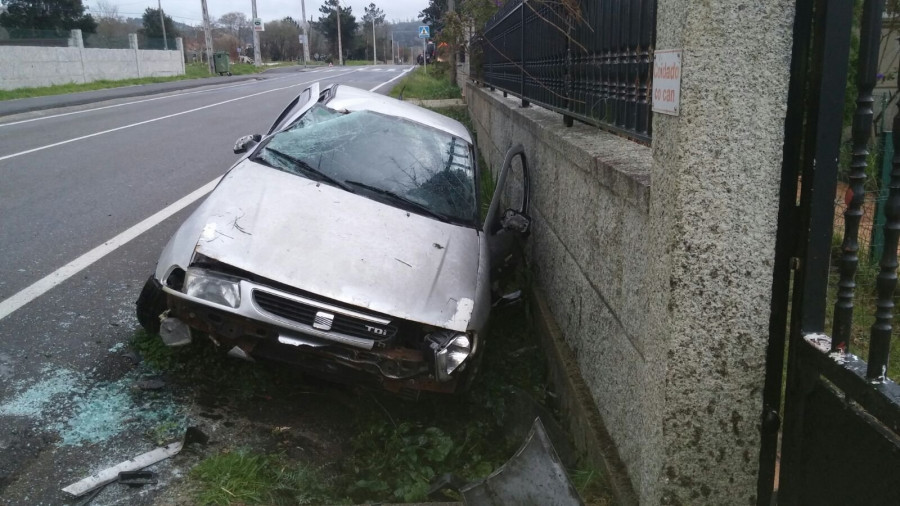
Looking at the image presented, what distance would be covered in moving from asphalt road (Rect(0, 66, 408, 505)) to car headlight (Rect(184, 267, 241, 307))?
0.74 metres

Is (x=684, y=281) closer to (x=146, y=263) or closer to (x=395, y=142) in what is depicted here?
(x=395, y=142)

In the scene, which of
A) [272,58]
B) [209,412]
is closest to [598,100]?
[209,412]

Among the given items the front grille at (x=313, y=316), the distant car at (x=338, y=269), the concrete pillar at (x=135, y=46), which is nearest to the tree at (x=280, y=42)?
the concrete pillar at (x=135, y=46)

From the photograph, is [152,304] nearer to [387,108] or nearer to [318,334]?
[318,334]

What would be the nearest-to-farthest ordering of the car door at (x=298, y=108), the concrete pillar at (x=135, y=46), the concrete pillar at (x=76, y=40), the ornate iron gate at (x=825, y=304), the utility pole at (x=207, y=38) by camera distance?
the ornate iron gate at (x=825, y=304) → the car door at (x=298, y=108) → the concrete pillar at (x=76, y=40) → the concrete pillar at (x=135, y=46) → the utility pole at (x=207, y=38)

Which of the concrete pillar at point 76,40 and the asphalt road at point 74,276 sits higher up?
the concrete pillar at point 76,40

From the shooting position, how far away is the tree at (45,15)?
46.9 metres

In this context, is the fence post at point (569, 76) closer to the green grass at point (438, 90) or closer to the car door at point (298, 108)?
the car door at point (298, 108)

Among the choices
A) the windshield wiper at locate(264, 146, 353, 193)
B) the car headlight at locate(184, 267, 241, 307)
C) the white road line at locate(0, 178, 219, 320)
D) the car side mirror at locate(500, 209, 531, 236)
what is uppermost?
the windshield wiper at locate(264, 146, 353, 193)

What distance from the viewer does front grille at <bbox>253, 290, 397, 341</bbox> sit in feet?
11.7

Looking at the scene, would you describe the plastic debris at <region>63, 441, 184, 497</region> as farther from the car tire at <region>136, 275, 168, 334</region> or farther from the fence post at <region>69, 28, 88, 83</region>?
the fence post at <region>69, 28, 88, 83</region>

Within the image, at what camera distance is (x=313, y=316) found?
357 centimetres

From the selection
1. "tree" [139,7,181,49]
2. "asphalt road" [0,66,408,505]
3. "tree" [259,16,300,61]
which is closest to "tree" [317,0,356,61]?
"tree" [259,16,300,61]

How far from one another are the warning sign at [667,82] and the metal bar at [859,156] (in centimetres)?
48
